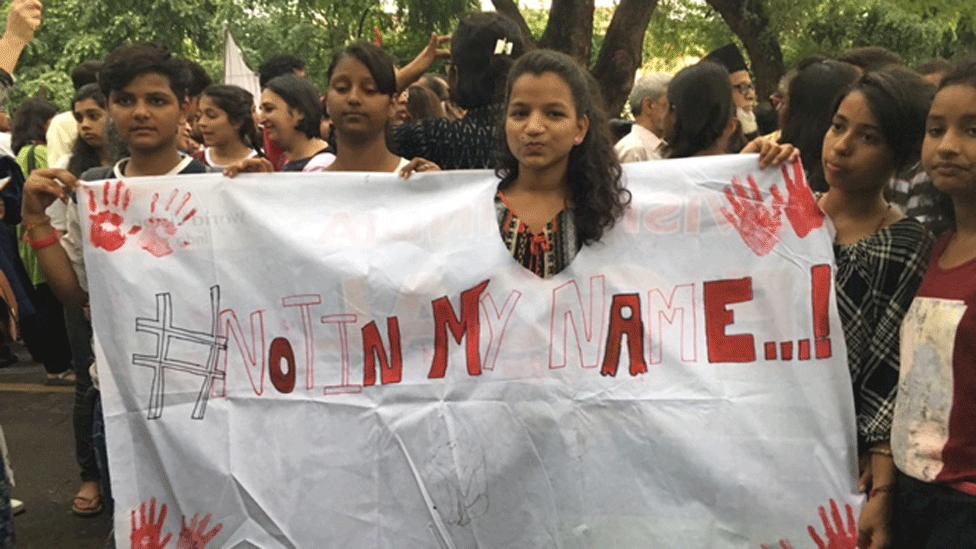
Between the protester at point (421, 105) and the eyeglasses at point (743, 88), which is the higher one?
the eyeglasses at point (743, 88)

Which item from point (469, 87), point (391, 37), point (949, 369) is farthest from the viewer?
point (391, 37)

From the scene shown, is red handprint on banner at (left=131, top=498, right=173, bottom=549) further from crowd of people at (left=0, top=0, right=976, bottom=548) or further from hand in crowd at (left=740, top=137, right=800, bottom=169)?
hand in crowd at (left=740, top=137, right=800, bottom=169)

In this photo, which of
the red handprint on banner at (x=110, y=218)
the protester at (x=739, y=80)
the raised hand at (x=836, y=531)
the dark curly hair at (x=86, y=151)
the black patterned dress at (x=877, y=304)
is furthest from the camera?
the protester at (x=739, y=80)

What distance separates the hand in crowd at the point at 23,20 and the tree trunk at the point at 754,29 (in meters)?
14.1

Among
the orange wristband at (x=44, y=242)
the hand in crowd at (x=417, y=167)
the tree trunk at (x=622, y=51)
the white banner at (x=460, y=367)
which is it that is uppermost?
the tree trunk at (x=622, y=51)

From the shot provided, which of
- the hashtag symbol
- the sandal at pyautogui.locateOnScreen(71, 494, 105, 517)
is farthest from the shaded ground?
the hashtag symbol

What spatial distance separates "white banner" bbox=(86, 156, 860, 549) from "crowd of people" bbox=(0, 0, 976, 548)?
9 cm

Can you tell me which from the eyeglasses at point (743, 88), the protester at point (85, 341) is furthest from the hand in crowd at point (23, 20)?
the eyeglasses at point (743, 88)

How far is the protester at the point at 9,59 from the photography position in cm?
285

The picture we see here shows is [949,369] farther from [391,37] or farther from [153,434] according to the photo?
[391,37]

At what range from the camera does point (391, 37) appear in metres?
20.1

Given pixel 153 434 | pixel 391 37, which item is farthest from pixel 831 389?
pixel 391 37

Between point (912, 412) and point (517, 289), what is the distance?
1.01 m

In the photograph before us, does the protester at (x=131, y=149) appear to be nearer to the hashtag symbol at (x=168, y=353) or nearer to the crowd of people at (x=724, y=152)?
the crowd of people at (x=724, y=152)
